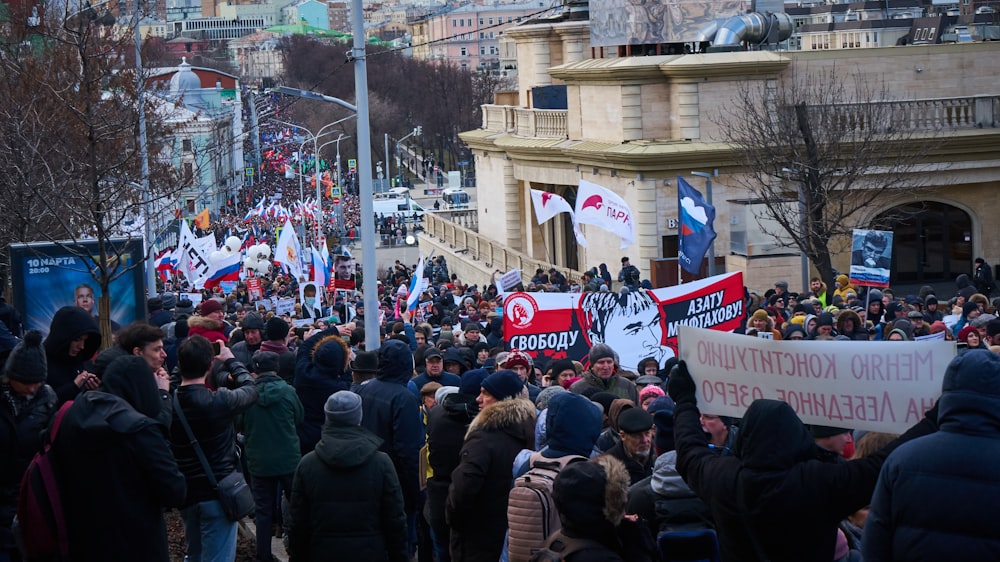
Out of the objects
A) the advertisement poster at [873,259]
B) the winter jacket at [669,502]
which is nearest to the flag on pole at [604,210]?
the advertisement poster at [873,259]

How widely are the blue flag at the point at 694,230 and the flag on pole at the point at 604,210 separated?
34.2 inches

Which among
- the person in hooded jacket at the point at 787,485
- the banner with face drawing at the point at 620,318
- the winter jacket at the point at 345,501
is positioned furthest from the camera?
the banner with face drawing at the point at 620,318

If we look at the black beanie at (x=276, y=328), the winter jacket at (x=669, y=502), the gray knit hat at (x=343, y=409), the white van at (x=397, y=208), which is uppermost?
the gray knit hat at (x=343, y=409)

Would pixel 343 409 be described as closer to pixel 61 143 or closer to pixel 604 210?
pixel 61 143

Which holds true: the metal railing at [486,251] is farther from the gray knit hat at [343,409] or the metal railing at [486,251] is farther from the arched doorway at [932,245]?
the gray knit hat at [343,409]

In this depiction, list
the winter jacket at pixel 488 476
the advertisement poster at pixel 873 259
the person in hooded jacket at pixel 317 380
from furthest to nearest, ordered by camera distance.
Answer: the advertisement poster at pixel 873 259 < the person in hooded jacket at pixel 317 380 < the winter jacket at pixel 488 476

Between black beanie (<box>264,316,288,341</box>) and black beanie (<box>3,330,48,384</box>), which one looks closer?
black beanie (<box>3,330,48,384</box>)

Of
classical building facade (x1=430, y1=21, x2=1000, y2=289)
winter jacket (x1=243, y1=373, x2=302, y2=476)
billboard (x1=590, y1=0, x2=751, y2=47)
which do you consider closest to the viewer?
winter jacket (x1=243, y1=373, x2=302, y2=476)

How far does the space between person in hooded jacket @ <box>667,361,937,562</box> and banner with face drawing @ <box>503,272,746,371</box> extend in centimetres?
837

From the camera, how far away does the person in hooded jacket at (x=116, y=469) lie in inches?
264

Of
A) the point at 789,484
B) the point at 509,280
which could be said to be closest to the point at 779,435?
the point at 789,484

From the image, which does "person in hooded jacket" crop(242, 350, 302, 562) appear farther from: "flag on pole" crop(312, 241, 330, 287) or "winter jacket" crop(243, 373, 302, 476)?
"flag on pole" crop(312, 241, 330, 287)

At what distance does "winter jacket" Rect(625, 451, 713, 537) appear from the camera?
21.2 ft

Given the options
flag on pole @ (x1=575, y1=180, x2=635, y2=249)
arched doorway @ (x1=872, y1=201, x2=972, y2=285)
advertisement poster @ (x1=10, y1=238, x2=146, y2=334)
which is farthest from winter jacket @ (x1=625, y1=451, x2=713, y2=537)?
arched doorway @ (x1=872, y1=201, x2=972, y2=285)
